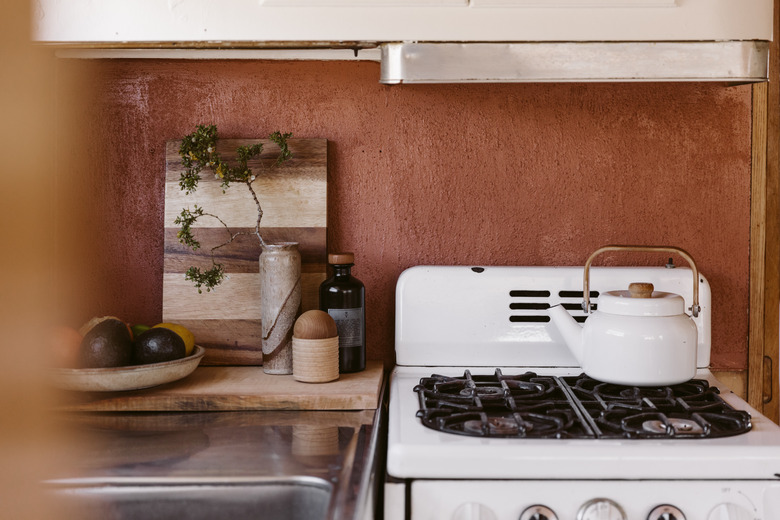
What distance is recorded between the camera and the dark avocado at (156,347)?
132 cm

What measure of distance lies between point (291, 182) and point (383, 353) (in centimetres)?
46

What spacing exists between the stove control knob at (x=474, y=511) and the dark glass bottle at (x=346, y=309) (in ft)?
1.58

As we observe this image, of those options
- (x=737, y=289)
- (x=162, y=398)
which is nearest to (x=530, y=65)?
(x=737, y=289)

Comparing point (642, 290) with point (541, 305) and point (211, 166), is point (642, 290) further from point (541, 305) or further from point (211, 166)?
point (211, 166)

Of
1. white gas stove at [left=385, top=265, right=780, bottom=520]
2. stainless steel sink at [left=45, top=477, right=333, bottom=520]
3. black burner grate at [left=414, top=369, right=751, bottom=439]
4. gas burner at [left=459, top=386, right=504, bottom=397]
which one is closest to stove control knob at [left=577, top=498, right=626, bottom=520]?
white gas stove at [left=385, top=265, right=780, bottom=520]

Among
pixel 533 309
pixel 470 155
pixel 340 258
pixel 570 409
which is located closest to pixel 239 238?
pixel 340 258

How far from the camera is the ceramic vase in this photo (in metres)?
1.45

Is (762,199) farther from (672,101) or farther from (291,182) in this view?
(291,182)

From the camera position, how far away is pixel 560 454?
104 centimetres

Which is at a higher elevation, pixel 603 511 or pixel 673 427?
pixel 673 427

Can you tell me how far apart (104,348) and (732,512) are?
1129mm

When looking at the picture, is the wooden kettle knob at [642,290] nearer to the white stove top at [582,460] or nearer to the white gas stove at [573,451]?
the white gas stove at [573,451]

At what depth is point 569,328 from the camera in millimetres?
1375

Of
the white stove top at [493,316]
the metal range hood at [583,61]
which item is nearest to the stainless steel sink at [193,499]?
the white stove top at [493,316]
